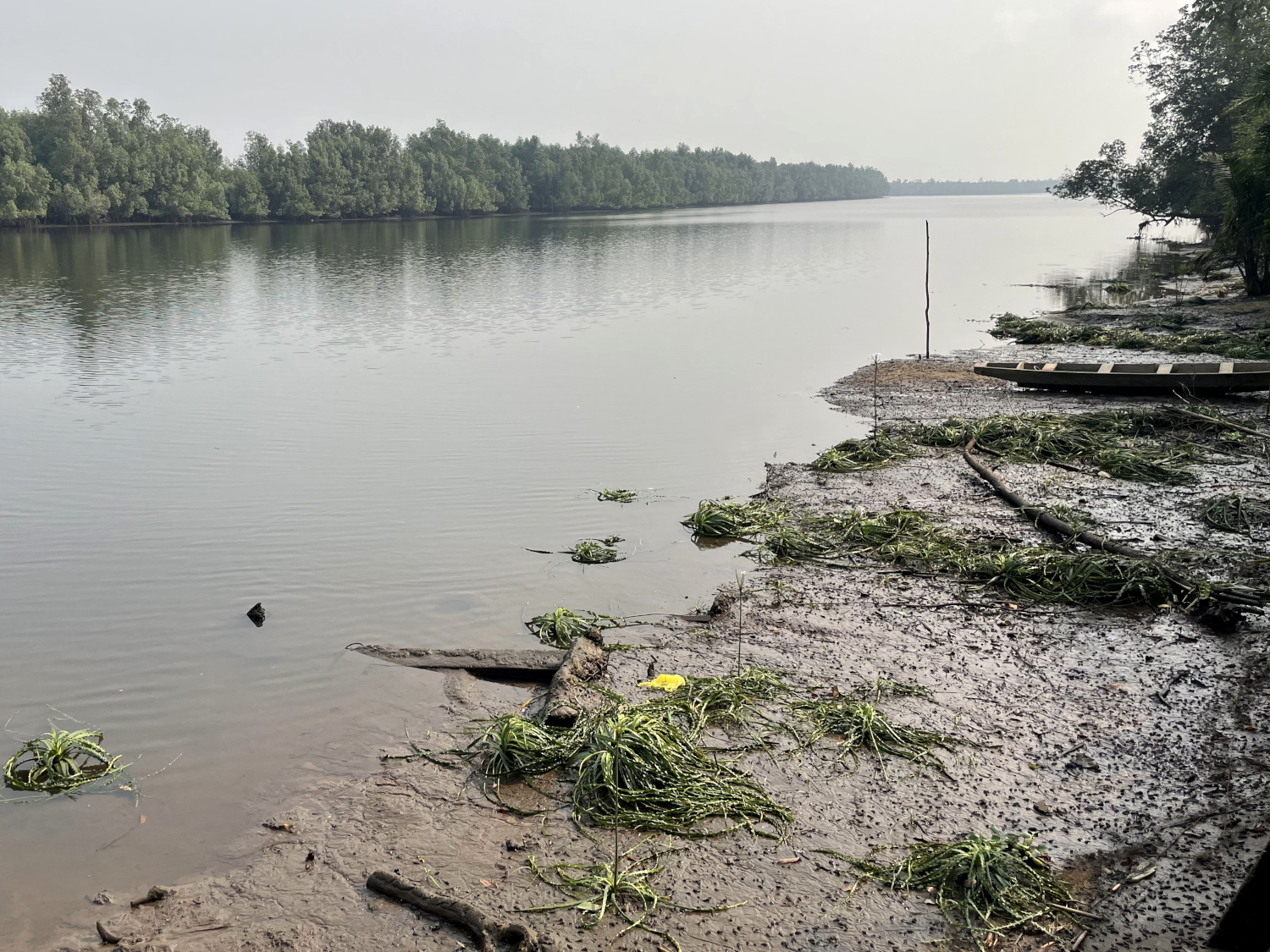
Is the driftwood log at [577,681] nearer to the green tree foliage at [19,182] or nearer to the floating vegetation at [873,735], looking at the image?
the floating vegetation at [873,735]

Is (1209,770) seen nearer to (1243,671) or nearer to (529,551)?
(1243,671)

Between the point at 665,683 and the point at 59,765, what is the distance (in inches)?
165

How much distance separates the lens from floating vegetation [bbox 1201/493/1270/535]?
10.3 m

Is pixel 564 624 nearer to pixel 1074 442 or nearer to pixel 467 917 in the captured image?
pixel 467 917

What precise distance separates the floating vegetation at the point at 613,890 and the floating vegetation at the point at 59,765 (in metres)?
3.22

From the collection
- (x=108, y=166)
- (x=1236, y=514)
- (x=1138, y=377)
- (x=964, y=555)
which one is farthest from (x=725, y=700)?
(x=108, y=166)

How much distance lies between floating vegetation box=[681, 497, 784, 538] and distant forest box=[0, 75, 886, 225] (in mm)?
89661

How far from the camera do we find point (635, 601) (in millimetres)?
9328

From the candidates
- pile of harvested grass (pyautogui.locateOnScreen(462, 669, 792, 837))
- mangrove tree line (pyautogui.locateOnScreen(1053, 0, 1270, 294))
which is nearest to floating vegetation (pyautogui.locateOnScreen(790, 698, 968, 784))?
pile of harvested grass (pyautogui.locateOnScreen(462, 669, 792, 837))

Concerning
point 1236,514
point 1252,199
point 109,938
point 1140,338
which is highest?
point 1252,199

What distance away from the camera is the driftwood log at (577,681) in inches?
265

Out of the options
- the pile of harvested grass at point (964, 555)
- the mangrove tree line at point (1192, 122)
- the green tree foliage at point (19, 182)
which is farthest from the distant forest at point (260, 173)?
the pile of harvested grass at point (964, 555)

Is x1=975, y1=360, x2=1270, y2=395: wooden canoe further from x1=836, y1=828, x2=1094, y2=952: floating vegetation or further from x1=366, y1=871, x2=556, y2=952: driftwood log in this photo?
x1=366, y1=871, x2=556, y2=952: driftwood log

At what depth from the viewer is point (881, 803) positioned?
5824 mm
